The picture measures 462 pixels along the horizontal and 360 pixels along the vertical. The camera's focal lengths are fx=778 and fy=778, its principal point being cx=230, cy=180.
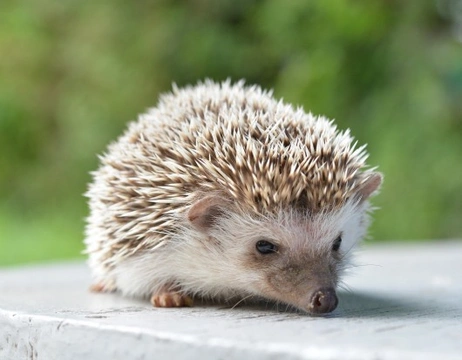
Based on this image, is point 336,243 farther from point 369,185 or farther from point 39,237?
point 39,237

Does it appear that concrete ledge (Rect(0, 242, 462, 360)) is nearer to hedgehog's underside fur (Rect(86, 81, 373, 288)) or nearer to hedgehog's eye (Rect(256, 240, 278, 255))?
hedgehog's eye (Rect(256, 240, 278, 255))

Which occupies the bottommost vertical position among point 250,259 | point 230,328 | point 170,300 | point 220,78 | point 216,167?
point 230,328

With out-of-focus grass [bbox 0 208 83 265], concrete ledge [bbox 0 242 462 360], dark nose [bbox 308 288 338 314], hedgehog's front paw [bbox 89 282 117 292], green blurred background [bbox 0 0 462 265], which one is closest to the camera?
concrete ledge [bbox 0 242 462 360]

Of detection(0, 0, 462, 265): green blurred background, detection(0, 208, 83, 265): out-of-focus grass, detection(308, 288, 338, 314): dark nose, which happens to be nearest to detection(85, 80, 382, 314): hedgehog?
detection(308, 288, 338, 314): dark nose

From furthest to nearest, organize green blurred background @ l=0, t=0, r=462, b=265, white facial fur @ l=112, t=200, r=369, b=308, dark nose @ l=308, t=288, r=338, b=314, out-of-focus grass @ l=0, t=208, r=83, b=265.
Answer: out-of-focus grass @ l=0, t=208, r=83, b=265
green blurred background @ l=0, t=0, r=462, b=265
white facial fur @ l=112, t=200, r=369, b=308
dark nose @ l=308, t=288, r=338, b=314

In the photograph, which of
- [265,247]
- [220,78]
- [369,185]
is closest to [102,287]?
[265,247]

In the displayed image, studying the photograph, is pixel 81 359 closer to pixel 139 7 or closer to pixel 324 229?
pixel 324 229
